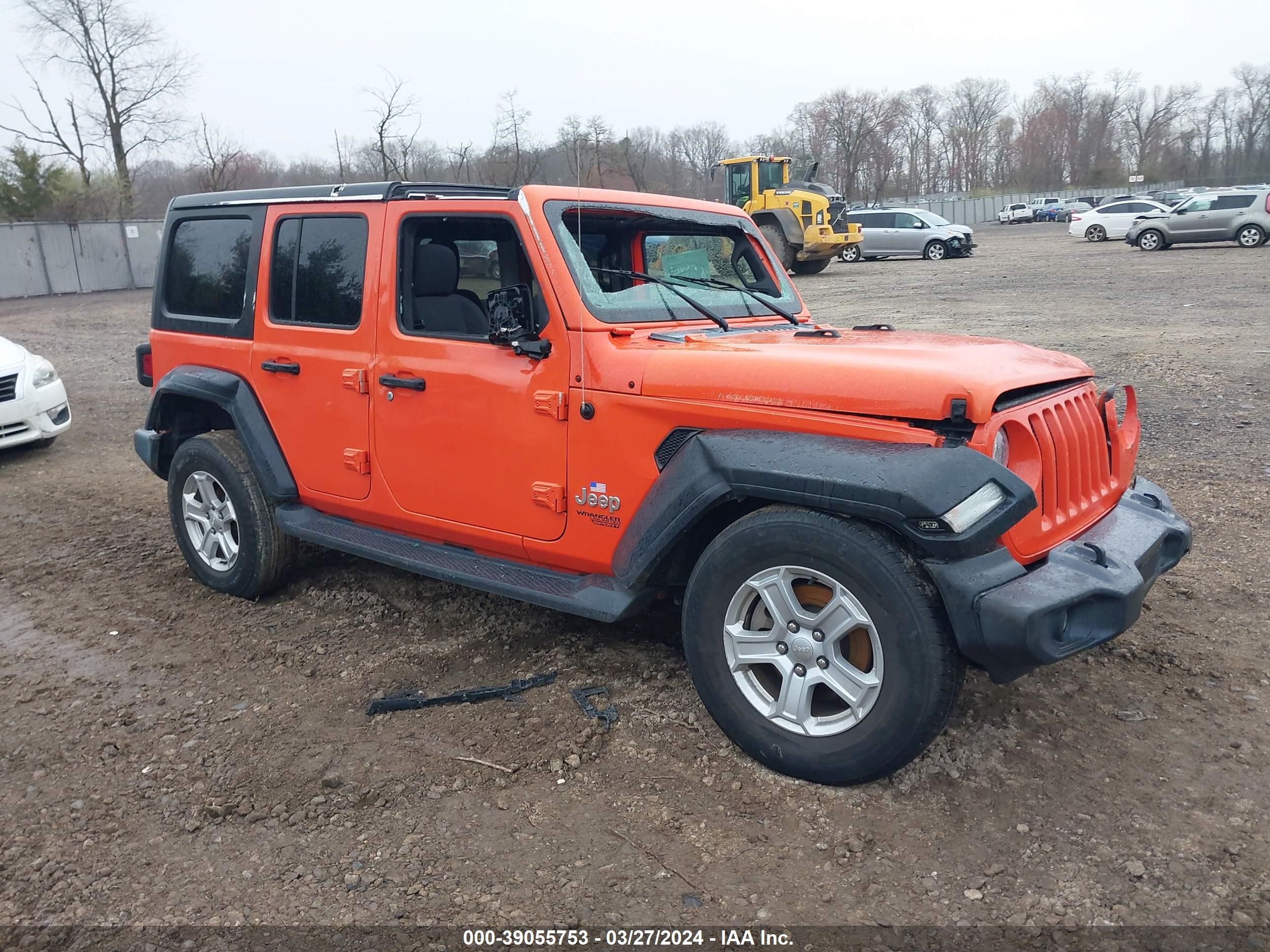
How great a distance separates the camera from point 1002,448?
2945mm

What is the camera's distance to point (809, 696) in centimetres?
306

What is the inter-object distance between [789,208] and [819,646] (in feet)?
74.4

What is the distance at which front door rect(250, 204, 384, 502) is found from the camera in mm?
4176

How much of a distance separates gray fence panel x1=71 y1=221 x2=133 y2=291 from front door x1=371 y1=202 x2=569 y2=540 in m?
31.7

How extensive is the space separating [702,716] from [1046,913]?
4.45 feet

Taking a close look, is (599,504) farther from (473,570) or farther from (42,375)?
(42,375)

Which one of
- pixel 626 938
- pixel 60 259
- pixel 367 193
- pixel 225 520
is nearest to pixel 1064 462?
pixel 626 938

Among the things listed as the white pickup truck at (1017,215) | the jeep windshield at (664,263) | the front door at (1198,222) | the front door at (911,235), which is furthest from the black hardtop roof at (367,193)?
the white pickup truck at (1017,215)

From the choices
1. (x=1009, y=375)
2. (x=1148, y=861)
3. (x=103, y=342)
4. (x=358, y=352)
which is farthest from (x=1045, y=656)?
(x=103, y=342)

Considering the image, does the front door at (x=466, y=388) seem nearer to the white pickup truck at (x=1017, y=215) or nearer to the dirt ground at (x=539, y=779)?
the dirt ground at (x=539, y=779)

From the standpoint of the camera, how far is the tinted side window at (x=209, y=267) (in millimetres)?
4730

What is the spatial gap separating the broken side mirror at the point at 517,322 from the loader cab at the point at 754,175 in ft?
73.6

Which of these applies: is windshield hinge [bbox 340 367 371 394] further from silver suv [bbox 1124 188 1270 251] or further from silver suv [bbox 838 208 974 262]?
silver suv [bbox 1124 188 1270 251]

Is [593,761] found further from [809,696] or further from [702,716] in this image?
[809,696]
